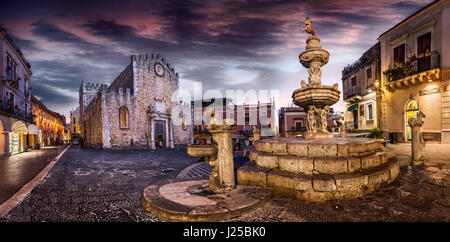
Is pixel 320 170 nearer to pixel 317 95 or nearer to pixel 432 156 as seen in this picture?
pixel 317 95

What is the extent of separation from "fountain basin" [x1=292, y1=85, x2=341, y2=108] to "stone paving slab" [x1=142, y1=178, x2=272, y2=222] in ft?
12.2

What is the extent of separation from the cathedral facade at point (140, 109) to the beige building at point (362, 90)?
64.0 feet

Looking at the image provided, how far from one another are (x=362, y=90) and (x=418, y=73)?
6.59 m

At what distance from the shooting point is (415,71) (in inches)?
495

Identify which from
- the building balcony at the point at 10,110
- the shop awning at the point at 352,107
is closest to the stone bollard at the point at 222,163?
the building balcony at the point at 10,110

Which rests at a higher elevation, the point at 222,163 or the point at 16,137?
the point at 222,163

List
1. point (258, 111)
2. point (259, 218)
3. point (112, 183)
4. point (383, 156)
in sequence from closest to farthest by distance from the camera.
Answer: point (259, 218), point (383, 156), point (112, 183), point (258, 111)

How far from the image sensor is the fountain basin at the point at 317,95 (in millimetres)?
5785

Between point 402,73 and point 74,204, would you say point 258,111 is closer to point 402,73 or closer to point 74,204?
point 402,73

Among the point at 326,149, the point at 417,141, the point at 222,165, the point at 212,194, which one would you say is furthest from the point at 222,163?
the point at 417,141
